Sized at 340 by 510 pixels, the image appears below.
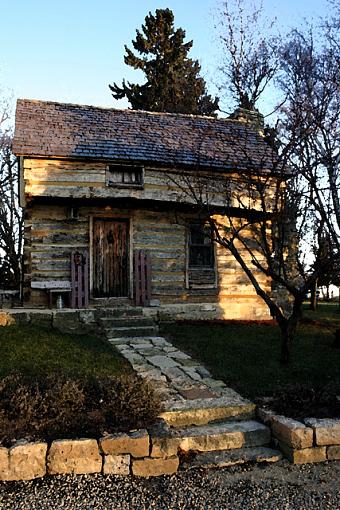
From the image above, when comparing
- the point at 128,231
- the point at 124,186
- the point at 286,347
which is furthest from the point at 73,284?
the point at 286,347

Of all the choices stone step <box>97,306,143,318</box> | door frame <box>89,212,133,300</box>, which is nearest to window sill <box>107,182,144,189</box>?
door frame <box>89,212,133,300</box>

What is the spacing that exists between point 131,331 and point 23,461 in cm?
530

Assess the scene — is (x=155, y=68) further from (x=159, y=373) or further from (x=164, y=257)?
(x=159, y=373)

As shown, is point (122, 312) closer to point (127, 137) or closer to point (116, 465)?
point (127, 137)

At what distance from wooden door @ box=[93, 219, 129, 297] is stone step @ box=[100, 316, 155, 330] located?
72.5 inches

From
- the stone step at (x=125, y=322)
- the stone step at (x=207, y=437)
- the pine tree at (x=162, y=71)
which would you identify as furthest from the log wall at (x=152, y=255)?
the pine tree at (x=162, y=71)

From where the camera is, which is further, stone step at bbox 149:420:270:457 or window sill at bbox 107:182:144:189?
window sill at bbox 107:182:144:189

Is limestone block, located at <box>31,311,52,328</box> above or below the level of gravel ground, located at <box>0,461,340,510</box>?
above

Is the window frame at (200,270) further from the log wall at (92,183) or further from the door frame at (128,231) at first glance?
the door frame at (128,231)

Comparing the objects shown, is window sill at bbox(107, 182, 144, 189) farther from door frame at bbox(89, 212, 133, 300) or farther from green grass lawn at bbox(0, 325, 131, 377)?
green grass lawn at bbox(0, 325, 131, 377)

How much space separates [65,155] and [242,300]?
20.9ft

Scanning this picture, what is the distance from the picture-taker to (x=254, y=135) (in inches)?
565

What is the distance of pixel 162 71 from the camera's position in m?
27.2

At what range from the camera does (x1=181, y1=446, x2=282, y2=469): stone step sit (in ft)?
14.6
